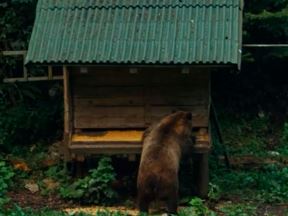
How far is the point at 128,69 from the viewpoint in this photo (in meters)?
11.7

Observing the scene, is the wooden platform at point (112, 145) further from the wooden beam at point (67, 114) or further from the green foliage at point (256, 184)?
the green foliage at point (256, 184)

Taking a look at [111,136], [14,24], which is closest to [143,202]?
[111,136]

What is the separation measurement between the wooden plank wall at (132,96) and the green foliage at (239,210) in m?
1.50

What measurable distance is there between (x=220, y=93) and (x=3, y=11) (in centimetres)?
549

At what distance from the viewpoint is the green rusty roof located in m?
11.3

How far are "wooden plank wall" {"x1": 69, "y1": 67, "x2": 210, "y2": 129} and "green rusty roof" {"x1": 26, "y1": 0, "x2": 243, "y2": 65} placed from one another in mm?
478

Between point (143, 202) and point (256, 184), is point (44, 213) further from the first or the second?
point (256, 184)

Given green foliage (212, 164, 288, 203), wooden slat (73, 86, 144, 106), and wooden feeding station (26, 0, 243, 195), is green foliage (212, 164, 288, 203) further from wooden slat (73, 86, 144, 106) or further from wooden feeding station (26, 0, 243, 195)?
Answer: wooden slat (73, 86, 144, 106)

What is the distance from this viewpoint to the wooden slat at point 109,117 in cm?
1194

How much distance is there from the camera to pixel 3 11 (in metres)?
16.4

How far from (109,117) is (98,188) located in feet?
3.73

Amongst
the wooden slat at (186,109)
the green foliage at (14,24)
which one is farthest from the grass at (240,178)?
the green foliage at (14,24)

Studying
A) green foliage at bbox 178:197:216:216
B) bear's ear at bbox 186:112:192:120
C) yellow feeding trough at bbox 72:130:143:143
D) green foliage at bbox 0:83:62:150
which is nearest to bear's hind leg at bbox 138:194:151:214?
green foliage at bbox 178:197:216:216

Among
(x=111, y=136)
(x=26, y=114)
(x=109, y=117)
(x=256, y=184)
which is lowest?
(x=256, y=184)
